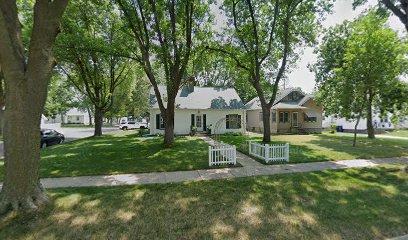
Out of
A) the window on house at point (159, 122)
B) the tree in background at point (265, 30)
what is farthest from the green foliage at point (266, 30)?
the window on house at point (159, 122)

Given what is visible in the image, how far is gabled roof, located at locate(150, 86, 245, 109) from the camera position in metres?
23.3

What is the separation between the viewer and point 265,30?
1561 cm

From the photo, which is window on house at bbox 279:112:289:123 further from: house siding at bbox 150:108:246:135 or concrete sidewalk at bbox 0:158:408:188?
concrete sidewalk at bbox 0:158:408:188

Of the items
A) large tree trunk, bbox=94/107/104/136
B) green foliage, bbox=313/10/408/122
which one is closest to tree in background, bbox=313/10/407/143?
green foliage, bbox=313/10/408/122

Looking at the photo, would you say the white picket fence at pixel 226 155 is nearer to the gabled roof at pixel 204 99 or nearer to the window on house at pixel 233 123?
the gabled roof at pixel 204 99

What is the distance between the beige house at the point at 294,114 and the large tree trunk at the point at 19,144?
2439 cm

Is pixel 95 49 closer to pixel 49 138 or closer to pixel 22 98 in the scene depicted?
pixel 49 138

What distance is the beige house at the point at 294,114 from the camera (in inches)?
1035

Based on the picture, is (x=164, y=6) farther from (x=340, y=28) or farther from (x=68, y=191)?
(x=340, y=28)

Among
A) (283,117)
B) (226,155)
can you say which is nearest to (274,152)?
(226,155)

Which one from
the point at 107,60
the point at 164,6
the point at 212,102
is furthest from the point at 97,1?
the point at 212,102

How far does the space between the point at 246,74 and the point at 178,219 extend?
15530mm

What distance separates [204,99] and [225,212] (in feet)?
68.1

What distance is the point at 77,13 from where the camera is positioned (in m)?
16.8
